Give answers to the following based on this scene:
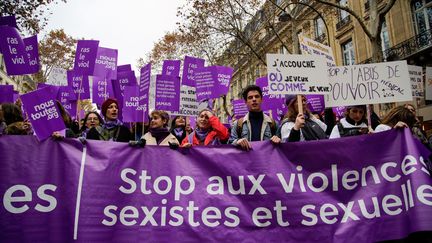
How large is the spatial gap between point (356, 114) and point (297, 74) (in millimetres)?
896

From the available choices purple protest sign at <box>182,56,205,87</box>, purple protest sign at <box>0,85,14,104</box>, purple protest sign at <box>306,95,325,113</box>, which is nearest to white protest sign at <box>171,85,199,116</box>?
purple protest sign at <box>182,56,205,87</box>

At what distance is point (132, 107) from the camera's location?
604cm

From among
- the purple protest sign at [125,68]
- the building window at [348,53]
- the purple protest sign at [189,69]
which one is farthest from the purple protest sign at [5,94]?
the building window at [348,53]

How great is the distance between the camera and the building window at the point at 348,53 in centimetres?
2445

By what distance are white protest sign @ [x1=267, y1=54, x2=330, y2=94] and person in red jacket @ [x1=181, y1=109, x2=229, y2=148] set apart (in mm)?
956

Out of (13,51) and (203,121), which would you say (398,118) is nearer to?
(203,121)

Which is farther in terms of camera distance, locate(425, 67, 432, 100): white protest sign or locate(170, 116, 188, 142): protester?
locate(425, 67, 432, 100): white protest sign

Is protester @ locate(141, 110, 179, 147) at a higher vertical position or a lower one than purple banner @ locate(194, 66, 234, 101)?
lower

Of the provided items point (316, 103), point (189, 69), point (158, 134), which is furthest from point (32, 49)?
point (316, 103)

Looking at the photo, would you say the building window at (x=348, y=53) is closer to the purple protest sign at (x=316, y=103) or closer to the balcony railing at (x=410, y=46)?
the balcony railing at (x=410, y=46)

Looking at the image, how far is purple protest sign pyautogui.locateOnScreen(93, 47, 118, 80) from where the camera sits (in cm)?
796

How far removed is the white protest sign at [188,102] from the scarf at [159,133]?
122 inches

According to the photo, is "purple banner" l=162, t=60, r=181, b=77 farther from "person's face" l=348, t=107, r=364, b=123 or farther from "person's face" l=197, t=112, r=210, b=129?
"person's face" l=348, t=107, r=364, b=123

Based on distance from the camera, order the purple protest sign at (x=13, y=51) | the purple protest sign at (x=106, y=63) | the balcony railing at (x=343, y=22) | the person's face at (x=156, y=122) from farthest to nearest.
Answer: the balcony railing at (x=343, y=22)
the purple protest sign at (x=106, y=63)
the purple protest sign at (x=13, y=51)
the person's face at (x=156, y=122)
